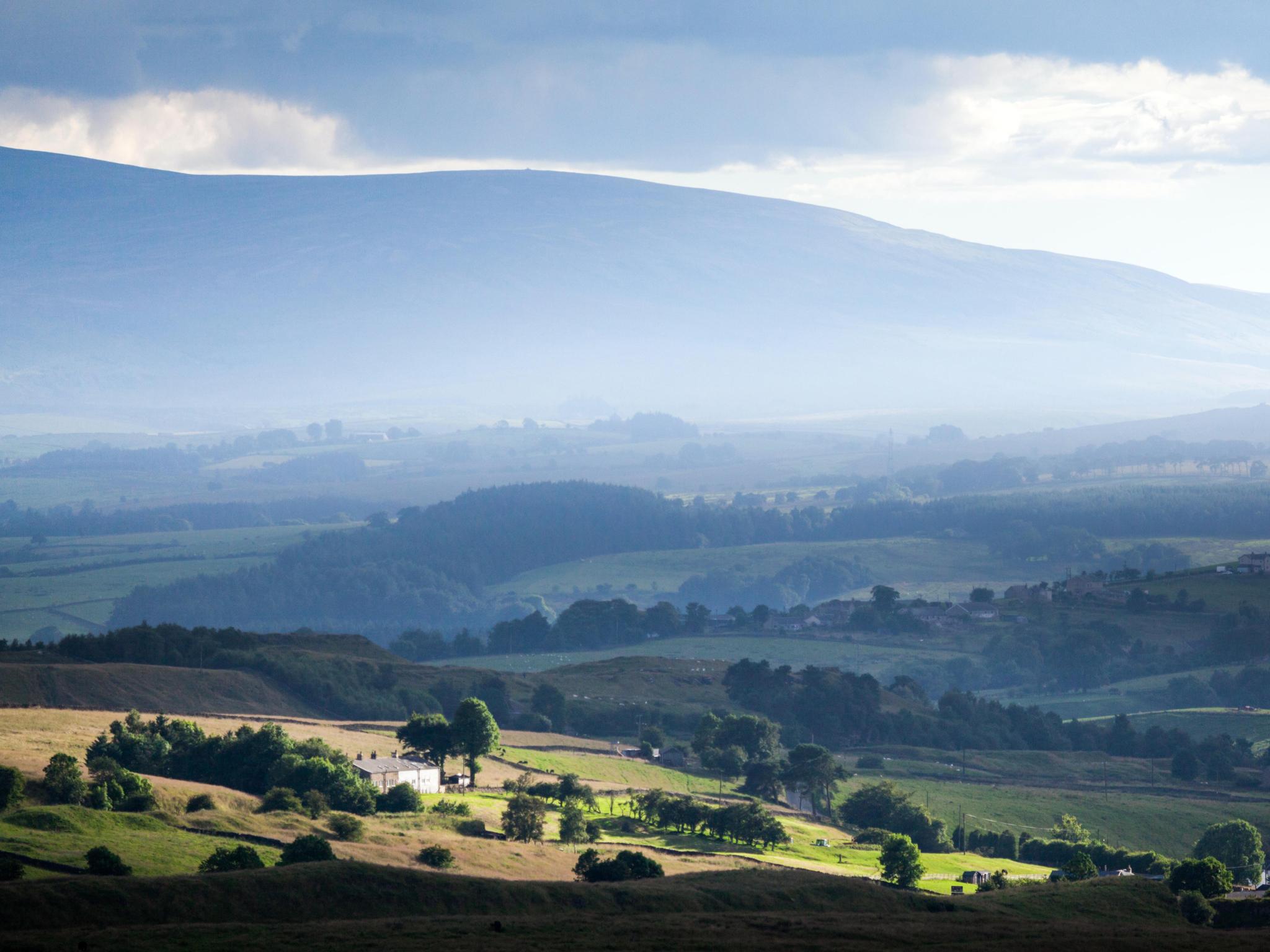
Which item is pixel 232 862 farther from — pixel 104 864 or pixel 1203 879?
pixel 1203 879

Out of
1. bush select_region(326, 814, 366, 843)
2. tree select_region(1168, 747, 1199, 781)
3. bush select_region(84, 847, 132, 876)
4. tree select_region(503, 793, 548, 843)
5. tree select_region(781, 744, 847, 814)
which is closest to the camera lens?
bush select_region(84, 847, 132, 876)

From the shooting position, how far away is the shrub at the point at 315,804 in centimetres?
6153

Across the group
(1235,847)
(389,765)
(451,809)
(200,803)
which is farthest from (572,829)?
(1235,847)

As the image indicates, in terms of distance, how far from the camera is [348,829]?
5759 cm

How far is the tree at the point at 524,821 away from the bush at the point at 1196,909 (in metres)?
24.3

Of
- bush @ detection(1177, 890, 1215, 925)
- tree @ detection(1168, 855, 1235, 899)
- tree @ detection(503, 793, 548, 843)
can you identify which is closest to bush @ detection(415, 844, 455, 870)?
tree @ detection(503, 793, 548, 843)

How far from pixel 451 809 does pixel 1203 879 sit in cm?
2993

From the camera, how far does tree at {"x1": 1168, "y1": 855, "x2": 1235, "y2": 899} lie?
5978 cm

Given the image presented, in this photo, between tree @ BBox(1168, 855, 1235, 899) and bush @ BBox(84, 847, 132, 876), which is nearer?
bush @ BBox(84, 847, 132, 876)

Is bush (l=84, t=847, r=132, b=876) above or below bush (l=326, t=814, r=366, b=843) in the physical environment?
above

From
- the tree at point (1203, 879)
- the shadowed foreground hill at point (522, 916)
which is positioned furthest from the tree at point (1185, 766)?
the shadowed foreground hill at point (522, 916)

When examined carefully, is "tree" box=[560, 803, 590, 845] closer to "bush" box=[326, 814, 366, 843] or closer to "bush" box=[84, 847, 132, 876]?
"bush" box=[326, 814, 366, 843]

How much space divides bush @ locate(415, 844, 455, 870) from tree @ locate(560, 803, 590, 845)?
8.72 metres

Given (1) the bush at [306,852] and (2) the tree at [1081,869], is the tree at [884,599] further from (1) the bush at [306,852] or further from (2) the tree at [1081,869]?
(1) the bush at [306,852]
